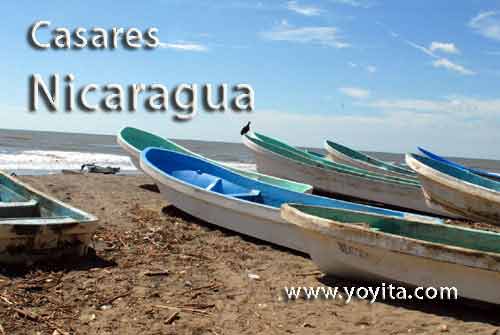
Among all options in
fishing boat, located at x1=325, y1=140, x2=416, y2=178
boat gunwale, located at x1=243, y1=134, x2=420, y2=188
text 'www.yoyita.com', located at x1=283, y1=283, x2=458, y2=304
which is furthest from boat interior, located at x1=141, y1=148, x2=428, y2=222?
fishing boat, located at x1=325, y1=140, x2=416, y2=178

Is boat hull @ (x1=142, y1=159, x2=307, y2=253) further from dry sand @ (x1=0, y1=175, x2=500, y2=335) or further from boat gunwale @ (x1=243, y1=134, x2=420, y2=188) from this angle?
boat gunwale @ (x1=243, y1=134, x2=420, y2=188)

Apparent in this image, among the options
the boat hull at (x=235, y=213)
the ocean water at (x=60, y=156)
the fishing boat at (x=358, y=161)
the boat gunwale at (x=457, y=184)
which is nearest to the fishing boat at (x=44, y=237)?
the boat hull at (x=235, y=213)

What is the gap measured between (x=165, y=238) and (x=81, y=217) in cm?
133

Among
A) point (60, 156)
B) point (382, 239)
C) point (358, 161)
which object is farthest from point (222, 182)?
point (60, 156)

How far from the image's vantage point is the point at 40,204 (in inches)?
265

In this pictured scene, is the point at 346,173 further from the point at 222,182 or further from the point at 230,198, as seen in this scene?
the point at 230,198

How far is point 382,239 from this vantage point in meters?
4.79

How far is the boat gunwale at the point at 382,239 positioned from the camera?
4.35 metres

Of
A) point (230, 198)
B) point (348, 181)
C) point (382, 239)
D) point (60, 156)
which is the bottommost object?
point (60, 156)

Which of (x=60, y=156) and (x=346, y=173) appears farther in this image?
(x=60, y=156)

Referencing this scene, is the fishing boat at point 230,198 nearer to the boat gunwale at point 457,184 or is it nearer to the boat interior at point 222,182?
the boat interior at point 222,182

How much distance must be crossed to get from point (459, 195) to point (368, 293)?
3.70 m

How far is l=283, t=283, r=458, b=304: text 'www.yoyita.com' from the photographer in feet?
15.8

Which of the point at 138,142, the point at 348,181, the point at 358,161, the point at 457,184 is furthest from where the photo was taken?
the point at 358,161
